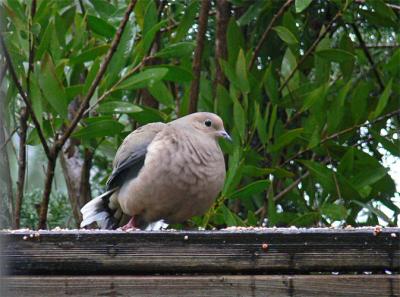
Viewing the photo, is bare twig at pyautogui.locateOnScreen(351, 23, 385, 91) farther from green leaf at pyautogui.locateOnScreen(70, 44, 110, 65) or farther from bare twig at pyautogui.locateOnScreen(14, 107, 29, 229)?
bare twig at pyautogui.locateOnScreen(14, 107, 29, 229)

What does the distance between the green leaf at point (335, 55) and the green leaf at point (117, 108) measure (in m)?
1.01

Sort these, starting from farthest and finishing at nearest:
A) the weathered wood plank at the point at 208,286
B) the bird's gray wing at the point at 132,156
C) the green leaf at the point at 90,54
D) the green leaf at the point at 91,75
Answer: the green leaf at the point at 90,54
the green leaf at the point at 91,75
the bird's gray wing at the point at 132,156
the weathered wood plank at the point at 208,286

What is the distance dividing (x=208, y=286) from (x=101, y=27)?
8.57 ft

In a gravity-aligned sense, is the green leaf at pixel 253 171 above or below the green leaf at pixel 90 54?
below

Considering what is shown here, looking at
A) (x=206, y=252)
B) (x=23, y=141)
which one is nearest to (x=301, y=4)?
(x=23, y=141)

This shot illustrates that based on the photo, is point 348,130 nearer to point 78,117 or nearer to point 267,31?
point 267,31

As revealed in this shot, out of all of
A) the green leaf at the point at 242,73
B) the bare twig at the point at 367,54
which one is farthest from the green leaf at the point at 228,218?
the bare twig at the point at 367,54

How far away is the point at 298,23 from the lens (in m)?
5.46

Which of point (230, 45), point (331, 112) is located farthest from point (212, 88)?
point (331, 112)

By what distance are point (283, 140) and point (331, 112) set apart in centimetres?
33

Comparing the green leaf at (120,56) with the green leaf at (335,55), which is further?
the green leaf at (335,55)

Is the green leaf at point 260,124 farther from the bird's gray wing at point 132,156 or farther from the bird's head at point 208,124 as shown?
the bird's gray wing at point 132,156

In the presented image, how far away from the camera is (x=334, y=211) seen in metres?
4.55

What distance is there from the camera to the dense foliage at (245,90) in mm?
4355
